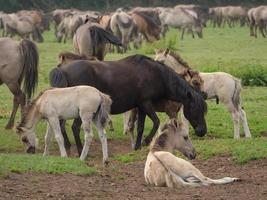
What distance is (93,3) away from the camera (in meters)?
75.4

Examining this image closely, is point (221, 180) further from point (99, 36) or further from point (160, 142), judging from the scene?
point (99, 36)

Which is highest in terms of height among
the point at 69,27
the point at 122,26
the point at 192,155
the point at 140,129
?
the point at 192,155

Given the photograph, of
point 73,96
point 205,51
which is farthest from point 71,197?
point 205,51

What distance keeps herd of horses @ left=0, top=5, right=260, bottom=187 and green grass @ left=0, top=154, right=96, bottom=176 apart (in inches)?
38.3

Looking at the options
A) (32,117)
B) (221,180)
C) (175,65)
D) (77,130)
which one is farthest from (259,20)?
(221,180)

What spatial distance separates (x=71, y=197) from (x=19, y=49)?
7365mm

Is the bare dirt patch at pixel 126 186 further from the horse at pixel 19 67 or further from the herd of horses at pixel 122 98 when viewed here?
the horse at pixel 19 67

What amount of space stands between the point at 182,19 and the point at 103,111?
4002 centimetres

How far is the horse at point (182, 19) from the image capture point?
5034cm

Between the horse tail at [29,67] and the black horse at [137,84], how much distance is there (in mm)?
2130

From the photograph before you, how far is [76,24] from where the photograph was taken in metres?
43.9

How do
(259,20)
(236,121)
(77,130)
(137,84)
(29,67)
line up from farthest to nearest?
(259,20) < (29,67) < (236,121) < (137,84) < (77,130)

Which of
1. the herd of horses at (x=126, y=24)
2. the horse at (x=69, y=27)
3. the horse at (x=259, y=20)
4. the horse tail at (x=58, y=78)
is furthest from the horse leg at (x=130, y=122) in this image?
the horse at (x=259, y=20)

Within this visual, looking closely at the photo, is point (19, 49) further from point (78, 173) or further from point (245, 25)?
point (245, 25)
